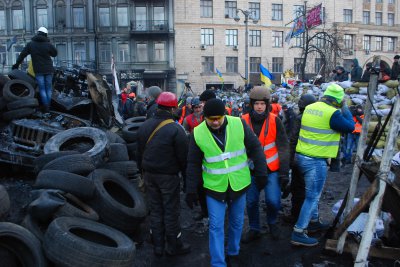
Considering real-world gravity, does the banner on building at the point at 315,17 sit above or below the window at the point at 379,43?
below

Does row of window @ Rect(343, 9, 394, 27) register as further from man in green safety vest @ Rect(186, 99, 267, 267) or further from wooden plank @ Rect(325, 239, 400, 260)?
man in green safety vest @ Rect(186, 99, 267, 267)

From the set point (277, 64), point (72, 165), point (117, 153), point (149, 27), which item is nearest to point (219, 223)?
point (72, 165)

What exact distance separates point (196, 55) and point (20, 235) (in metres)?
38.5

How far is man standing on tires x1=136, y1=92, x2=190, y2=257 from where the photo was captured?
177 inches

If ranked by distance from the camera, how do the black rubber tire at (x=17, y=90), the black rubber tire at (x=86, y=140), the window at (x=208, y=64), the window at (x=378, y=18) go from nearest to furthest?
the black rubber tire at (x=86, y=140) → the black rubber tire at (x=17, y=90) → the window at (x=208, y=64) → the window at (x=378, y=18)

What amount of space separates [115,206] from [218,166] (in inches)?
63.9

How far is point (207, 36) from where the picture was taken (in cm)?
4191

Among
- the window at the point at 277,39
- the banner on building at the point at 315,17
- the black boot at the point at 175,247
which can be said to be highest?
the window at the point at 277,39

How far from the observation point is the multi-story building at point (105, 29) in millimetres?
39312

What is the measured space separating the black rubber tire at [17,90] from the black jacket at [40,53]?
1.41 feet

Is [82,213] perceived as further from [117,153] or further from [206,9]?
[206,9]


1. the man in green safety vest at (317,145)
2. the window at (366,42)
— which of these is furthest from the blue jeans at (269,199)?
the window at (366,42)

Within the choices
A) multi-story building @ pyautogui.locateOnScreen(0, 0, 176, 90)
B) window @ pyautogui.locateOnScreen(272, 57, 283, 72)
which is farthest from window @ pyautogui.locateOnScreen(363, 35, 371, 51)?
multi-story building @ pyautogui.locateOnScreen(0, 0, 176, 90)

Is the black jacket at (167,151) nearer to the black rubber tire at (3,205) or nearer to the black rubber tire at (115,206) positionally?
the black rubber tire at (115,206)
